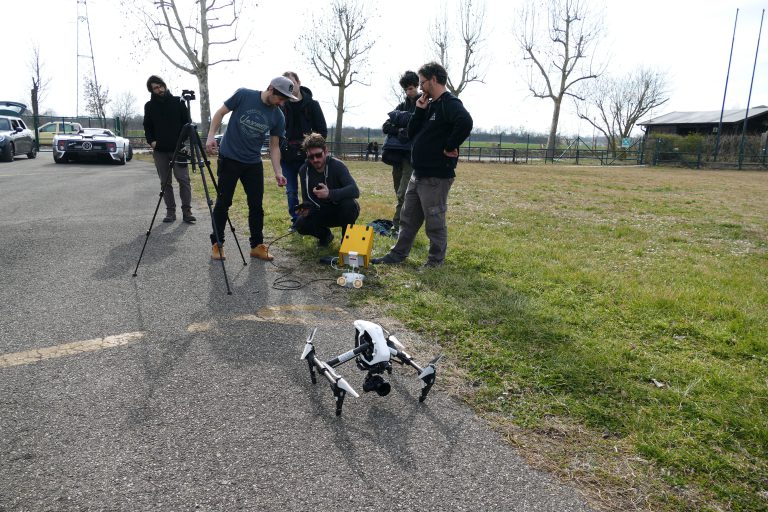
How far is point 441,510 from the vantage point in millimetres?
2070

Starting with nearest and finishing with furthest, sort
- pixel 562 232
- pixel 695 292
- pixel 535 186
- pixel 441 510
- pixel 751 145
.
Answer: pixel 441 510 < pixel 695 292 < pixel 562 232 < pixel 535 186 < pixel 751 145

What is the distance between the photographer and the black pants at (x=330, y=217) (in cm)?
591

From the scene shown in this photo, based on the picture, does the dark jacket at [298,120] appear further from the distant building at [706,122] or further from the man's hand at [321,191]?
the distant building at [706,122]

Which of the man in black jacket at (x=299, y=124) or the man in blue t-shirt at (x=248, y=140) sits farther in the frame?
the man in black jacket at (x=299, y=124)

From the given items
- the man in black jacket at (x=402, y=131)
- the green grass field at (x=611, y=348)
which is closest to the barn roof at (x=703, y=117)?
the green grass field at (x=611, y=348)

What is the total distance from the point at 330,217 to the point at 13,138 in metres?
17.8

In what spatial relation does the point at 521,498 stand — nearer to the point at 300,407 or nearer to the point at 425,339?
the point at 300,407

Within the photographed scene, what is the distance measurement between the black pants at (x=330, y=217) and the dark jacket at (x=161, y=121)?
2.58m

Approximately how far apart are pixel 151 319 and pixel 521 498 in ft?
9.52

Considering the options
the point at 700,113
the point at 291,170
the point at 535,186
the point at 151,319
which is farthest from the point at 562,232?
the point at 700,113

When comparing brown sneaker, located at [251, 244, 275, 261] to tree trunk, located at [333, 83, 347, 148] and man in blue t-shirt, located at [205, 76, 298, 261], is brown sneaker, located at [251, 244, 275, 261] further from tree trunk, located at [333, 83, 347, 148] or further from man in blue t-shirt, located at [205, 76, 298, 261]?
tree trunk, located at [333, 83, 347, 148]

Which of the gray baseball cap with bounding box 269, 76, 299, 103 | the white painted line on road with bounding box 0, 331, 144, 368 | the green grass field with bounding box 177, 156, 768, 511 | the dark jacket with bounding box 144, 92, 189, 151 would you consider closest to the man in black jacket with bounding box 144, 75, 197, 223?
the dark jacket with bounding box 144, 92, 189, 151

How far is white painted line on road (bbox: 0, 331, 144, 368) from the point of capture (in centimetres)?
312

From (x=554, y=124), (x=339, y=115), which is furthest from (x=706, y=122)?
(x=339, y=115)
